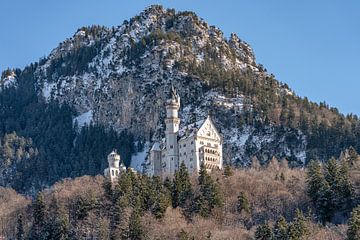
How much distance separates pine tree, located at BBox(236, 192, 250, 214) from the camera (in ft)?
340

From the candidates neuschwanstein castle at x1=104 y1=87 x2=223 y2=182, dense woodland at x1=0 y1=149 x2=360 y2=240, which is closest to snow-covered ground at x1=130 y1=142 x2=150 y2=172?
neuschwanstein castle at x1=104 y1=87 x2=223 y2=182

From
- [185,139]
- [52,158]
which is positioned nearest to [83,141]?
[52,158]

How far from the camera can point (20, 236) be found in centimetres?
10544

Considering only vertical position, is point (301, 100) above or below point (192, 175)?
above

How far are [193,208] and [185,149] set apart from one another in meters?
33.4

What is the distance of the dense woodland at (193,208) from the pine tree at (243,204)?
0.39 feet

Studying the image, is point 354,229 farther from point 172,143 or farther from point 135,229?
point 172,143

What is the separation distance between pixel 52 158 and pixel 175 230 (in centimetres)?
10300

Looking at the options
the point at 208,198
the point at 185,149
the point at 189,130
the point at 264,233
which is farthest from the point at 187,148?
the point at 264,233

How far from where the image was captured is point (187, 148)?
5399 inches

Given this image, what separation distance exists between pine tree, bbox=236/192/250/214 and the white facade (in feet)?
94.5

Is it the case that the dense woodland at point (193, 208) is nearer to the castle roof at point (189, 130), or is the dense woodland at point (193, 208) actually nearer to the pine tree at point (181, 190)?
the pine tree at point (181, 190)

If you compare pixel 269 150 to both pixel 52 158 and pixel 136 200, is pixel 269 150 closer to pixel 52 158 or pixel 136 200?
pixel 52 158

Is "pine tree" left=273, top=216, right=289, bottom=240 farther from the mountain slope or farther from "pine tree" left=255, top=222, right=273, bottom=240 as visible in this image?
the mountain slope
